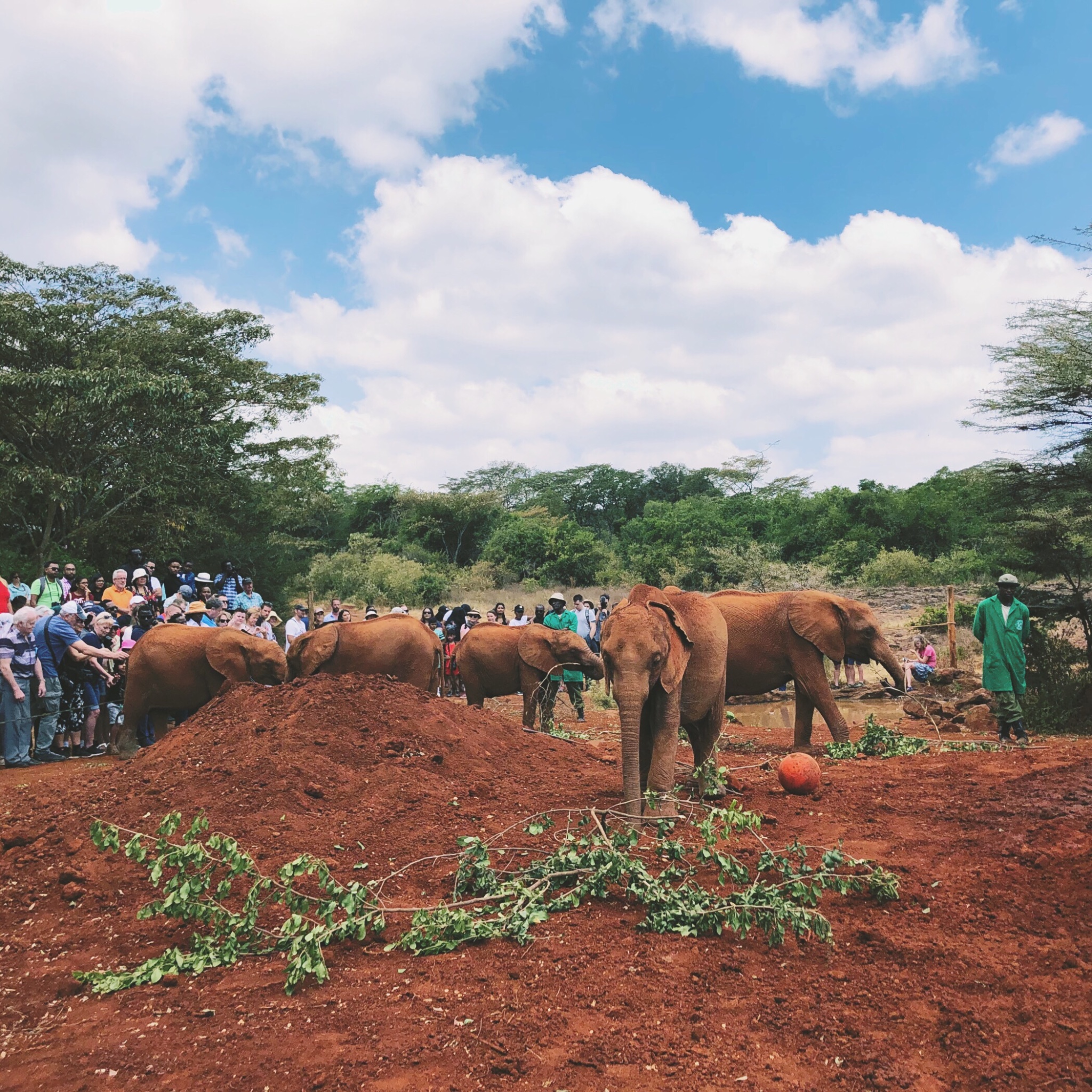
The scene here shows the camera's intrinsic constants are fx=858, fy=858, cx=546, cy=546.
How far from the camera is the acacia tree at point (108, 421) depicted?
20.7 m

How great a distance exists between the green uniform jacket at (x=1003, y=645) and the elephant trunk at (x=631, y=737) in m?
6.32

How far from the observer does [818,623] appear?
10.3m

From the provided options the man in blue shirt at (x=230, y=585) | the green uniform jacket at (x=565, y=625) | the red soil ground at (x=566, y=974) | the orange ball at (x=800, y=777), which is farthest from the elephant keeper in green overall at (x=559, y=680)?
the man in blue shirt at (x=230, y=585)

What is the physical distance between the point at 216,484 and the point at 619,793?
21.0 meters

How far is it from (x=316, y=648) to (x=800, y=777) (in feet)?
21.9

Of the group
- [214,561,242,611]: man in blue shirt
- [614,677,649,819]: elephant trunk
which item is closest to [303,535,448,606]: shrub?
[214,561,242,611]: man in blue shirt

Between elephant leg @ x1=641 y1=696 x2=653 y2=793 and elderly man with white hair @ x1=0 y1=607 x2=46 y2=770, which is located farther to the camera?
elderly man with white hair @ x1=0 y1=607 x2=46 y2=770

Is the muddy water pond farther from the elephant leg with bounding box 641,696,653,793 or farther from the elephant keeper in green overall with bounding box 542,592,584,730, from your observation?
the elephant leg with bounding box 641,696,653,793

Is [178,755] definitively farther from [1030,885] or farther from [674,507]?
[674,507]

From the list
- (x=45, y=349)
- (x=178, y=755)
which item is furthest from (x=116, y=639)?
(x=45, y=349)

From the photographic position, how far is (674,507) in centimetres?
4475

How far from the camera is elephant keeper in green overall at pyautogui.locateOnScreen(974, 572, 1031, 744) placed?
10.5m

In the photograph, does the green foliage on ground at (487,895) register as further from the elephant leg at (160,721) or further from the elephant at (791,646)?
the elephant leg at (160,721)

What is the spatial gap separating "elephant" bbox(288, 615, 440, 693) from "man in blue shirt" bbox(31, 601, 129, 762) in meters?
2.43
